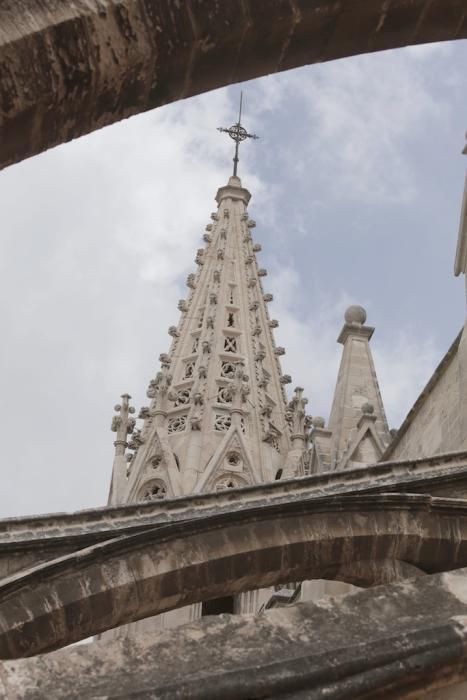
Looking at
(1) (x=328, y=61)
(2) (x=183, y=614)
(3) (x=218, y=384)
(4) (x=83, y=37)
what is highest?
(3) (x=218, y=384)

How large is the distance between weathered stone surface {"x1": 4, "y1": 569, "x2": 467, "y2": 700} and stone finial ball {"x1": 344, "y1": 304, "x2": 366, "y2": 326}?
15.2 meters

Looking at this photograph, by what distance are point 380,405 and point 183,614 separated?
5961 millimetres

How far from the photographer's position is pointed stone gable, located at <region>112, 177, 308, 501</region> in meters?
24.6

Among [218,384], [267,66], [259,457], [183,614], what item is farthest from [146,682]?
[218,384]

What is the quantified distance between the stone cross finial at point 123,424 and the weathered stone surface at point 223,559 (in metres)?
18.9

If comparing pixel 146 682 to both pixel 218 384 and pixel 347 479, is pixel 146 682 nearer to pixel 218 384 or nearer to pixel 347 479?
pixel 347 479

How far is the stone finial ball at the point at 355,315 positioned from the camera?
18969 mm

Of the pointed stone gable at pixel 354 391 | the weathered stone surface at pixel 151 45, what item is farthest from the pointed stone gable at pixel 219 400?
the weathered stone surface at pixel 151 45

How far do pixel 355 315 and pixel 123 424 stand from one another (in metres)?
9.38

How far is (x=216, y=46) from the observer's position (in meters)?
4.19

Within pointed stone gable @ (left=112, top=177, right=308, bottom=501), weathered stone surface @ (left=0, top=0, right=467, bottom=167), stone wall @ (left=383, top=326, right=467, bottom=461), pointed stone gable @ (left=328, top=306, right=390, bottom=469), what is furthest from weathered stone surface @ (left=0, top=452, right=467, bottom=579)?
pointed stone gable @ (left=112, top=177, right=308, bottom=501)

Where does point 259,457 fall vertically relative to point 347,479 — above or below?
above

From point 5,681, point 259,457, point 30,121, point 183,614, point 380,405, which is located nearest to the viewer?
point 5,681

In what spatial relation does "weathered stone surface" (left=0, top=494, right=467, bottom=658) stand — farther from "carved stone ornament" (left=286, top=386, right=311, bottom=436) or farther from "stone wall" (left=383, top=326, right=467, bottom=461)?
"carved stone ornament" (left=286, top=386, right=311, bottom=436)
